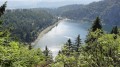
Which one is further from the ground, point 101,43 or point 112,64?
point 101,43

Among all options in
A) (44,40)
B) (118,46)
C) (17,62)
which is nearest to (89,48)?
(118,46)

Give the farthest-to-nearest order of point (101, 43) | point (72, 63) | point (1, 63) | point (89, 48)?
1. point (89, 48)
2. point (72, 63)
3. point (101, 43)
4. point (1, 63)

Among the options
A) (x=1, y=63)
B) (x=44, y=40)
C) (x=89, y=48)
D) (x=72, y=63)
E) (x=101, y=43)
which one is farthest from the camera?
(x=44, y=40)

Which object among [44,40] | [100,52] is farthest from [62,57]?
[44,40]

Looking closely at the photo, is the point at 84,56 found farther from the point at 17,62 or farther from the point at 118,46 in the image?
the point at 17,62

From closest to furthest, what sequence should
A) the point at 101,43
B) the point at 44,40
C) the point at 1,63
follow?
the point at 1,63
the point at 101,43
the point at 44,40

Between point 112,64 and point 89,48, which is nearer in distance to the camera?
point 112,64

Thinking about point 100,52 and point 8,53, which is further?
point 100,52

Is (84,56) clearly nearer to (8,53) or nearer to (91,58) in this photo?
(91,58)

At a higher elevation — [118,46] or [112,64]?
[118,46]
